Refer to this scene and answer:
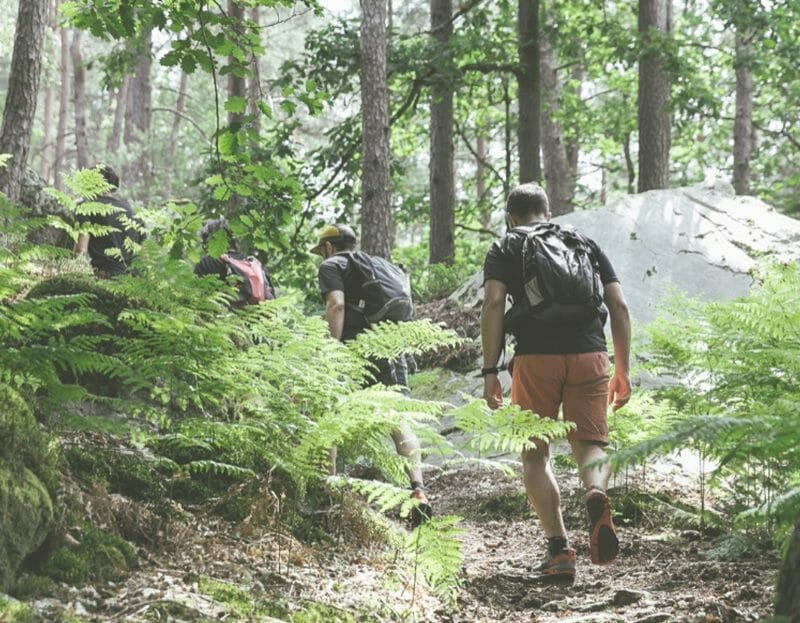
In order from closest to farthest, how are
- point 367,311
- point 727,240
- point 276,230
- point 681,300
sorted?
Answer: point 276,230
point 367,311
point 681,300
point 727,240

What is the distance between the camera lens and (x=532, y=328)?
4.48m

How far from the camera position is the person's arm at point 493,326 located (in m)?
4.53

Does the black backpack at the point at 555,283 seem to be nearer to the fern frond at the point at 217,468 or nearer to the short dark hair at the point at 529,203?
the short dark hair at the point at 529,203

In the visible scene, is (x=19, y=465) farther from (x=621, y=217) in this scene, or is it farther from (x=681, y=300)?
(x=621, y=217)

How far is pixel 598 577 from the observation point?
443 cm

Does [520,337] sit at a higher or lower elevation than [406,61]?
lower

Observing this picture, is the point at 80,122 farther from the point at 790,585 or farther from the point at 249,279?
the point at 790,585

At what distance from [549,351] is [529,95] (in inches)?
358

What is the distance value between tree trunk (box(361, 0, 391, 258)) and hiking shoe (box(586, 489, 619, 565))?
19.3 ft

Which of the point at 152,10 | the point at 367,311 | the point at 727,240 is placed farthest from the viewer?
the point at 727,240

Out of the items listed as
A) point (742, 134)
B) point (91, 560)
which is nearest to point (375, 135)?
point (91, 560)

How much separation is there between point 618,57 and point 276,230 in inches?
404

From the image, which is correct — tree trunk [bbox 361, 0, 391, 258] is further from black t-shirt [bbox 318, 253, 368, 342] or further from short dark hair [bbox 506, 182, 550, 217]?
short dark hair [bbox 506, 182, 550, 217]

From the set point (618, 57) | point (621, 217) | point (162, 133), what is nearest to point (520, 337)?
point (621, 217)
